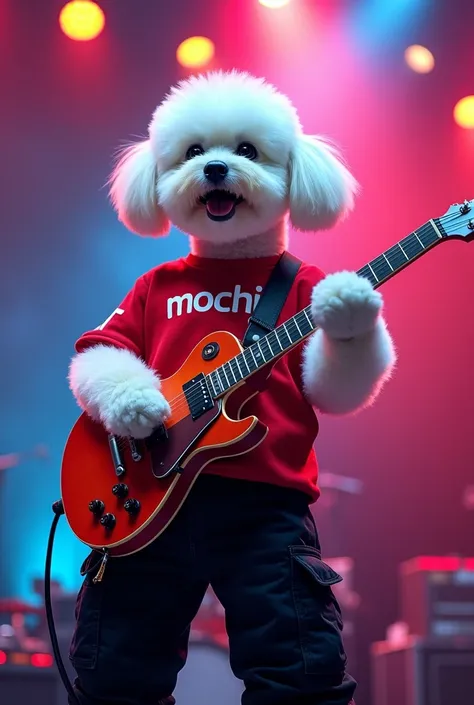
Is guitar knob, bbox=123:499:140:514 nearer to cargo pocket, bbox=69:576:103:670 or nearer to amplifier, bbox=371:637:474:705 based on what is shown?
cargo pocket, bbox=69:576:103:670

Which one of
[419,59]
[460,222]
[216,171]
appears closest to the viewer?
[460,222]

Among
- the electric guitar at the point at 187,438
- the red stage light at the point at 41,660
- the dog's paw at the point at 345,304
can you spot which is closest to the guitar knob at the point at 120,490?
the electric guitar at the point at 187,438

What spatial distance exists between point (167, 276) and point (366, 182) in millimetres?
1747

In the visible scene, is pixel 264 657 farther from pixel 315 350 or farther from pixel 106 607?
pixel 315 350

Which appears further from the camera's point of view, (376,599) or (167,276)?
(376,599)

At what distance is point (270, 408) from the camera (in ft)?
4.95

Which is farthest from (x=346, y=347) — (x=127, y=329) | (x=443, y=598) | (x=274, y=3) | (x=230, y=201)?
(x=274, y=3)

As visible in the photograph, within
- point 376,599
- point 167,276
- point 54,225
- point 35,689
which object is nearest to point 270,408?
point 167,276

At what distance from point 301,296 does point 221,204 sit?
0.22 meters

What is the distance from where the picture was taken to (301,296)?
159 centimetres

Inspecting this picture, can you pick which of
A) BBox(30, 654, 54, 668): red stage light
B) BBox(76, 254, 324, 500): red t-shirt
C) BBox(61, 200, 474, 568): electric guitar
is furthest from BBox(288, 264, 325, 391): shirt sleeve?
BBox(30, 654, 54, 668): red stage light

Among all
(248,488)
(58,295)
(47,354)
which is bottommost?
(248,488)

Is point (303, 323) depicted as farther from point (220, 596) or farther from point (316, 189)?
point (220, 596)

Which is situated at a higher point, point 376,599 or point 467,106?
point 467,106
